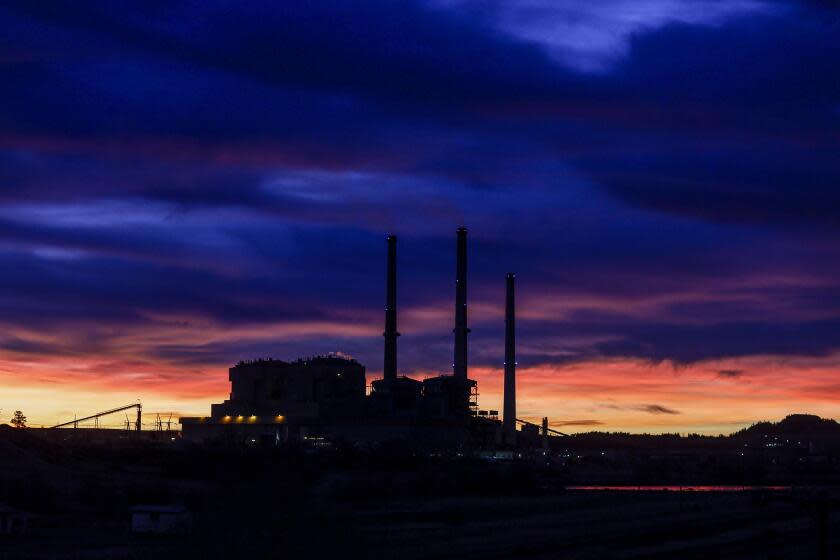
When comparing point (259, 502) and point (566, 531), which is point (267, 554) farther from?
point (566, 531)

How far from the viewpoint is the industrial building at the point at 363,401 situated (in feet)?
465

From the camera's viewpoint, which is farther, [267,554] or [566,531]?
[566,531]

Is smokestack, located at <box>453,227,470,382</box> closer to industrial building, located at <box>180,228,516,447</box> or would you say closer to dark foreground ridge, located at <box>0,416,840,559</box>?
industrial building, located at <box>180,228,516,447</box>

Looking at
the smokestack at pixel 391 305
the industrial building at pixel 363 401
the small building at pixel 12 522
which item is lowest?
the small building at pixel 12 522

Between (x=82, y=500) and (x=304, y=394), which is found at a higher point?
(x=304, y=394)

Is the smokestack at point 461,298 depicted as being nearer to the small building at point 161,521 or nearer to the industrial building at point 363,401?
the industrial building at point 363,401

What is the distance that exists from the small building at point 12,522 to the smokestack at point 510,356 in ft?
325

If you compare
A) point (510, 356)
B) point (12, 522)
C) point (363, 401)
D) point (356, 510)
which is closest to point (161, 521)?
point (12, 522)

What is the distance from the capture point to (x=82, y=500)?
70.7 m

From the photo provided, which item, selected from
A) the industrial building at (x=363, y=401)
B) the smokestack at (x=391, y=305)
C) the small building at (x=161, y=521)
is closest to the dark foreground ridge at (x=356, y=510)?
the small building at (x=161, y=521)

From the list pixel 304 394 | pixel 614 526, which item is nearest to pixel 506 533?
pixel 614 526

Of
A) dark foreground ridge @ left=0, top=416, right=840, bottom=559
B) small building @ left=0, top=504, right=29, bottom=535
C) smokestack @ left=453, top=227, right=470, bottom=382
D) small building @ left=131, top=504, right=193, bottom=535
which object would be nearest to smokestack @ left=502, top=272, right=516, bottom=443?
smokestack @ left=453, top=227, right=470, bottom=382

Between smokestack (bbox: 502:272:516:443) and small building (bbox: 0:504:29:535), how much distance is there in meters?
99.1

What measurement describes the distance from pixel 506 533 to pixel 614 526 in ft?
26.6
